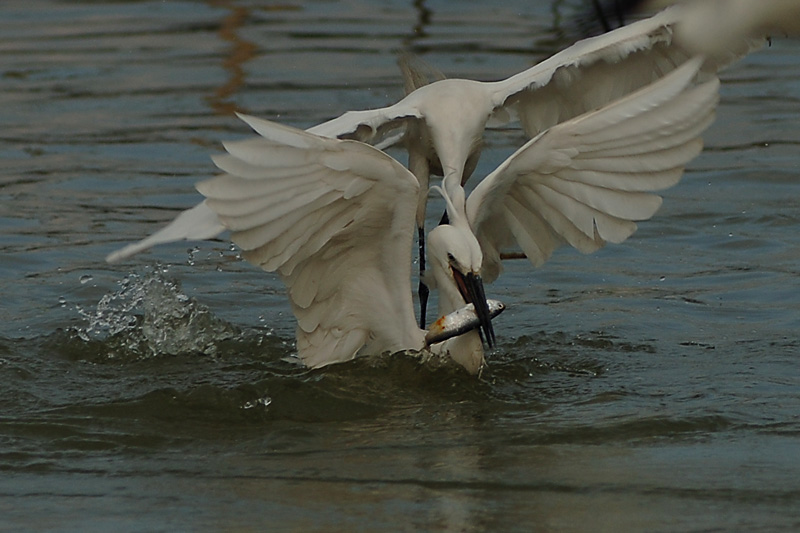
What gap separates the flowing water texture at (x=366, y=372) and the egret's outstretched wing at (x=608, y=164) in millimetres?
779

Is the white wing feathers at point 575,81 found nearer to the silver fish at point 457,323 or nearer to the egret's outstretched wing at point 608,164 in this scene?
the egret's outstretched wing at point 608,164

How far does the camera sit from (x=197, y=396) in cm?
637

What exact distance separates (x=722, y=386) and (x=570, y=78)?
1.71 m

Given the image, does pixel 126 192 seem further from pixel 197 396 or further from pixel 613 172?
pixel 613 172

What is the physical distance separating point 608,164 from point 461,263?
0.74 m

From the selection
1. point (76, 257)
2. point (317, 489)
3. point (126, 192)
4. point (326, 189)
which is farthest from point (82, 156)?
point (317, 489)

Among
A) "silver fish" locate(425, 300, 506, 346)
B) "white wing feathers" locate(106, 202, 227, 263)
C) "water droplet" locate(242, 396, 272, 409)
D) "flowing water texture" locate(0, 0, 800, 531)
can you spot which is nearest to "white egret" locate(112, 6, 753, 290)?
"silver fish" locate(425, 300, 506, 346)

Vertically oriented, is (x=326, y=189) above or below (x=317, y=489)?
above

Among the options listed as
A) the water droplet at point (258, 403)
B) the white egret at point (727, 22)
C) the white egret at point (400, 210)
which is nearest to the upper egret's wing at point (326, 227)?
the white egret at point (400, 210)

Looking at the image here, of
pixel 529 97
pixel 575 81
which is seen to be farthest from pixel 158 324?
pixel 575 81

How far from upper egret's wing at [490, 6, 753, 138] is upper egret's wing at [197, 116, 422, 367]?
1.17 m

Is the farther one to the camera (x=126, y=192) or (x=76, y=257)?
(x=126, y=192)

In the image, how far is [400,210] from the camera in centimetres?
605

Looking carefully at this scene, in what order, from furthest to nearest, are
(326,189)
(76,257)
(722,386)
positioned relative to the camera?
1. (76,257)
2. (722,386)
3. (326,189)
